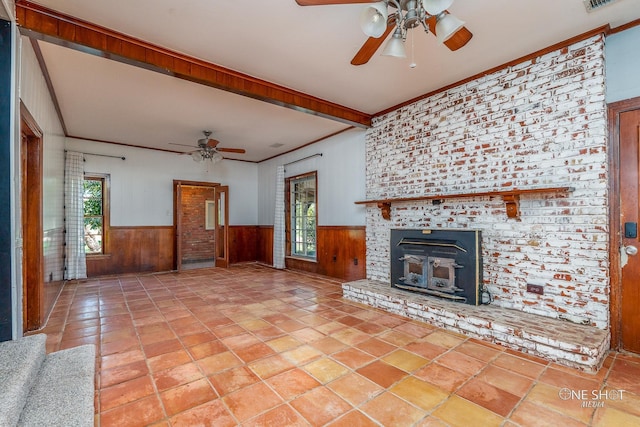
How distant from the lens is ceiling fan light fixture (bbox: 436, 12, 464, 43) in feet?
6.00

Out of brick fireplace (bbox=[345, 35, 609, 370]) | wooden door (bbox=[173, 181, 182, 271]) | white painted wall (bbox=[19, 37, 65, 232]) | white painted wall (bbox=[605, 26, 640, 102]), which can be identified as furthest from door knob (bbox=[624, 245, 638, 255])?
wooden door (bbox=[173, 181, 182, 271])

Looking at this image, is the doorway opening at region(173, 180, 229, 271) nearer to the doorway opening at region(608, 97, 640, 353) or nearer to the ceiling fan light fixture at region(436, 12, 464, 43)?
the ceiling fan light fixture at region(436, 12, 464, 43)

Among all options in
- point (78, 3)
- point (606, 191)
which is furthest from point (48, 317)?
point (606, 191)

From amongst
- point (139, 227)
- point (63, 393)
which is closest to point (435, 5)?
point (63, 393)

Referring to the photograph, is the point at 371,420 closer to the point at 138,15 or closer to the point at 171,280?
the point at 138,15

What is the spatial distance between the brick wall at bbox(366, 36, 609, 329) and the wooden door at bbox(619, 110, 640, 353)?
0.15 metres

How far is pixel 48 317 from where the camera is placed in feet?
11.4

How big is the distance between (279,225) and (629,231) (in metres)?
5.56

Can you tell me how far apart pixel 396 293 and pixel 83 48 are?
401 centimetres

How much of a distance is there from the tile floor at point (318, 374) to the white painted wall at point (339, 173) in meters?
2.03

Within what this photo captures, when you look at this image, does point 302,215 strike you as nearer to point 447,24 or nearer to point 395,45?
point 395,45

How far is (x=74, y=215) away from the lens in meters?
5.48

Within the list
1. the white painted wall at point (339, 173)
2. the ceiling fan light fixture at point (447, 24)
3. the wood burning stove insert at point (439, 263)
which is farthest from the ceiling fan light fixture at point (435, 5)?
the white painted wall at point (339, 173)

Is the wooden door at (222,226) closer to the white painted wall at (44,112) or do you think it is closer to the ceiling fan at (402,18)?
the white painted wall at (44,112)
